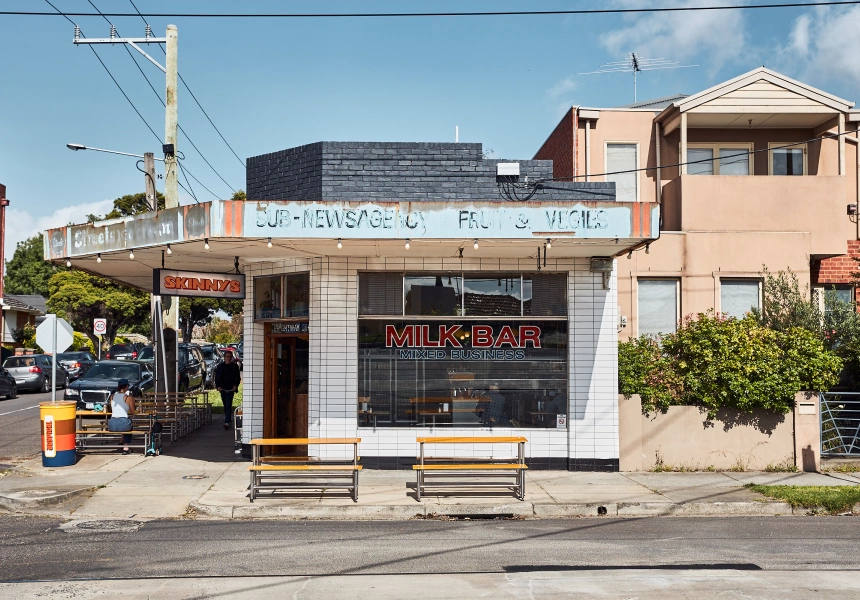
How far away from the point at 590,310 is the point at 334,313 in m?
4.27

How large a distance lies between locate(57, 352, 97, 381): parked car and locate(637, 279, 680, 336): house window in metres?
24.1

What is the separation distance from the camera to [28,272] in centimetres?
8994

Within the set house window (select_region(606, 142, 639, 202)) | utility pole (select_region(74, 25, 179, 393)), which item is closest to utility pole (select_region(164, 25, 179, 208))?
utility pole (select_region(74, 25, 179, 393))

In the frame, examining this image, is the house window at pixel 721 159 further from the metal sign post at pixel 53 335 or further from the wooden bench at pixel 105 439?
the metal sign post at pixel 53 335

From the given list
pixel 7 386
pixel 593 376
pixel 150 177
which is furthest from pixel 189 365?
pixel 593 376

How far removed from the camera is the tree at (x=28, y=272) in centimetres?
8812

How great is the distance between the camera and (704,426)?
1466 cm

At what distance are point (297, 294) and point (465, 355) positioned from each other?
307 centimetres

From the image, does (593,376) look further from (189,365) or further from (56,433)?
(189,365)

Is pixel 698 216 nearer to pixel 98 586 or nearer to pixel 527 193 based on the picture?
pixel 527 193

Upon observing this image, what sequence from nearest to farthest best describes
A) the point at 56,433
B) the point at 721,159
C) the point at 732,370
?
the point at 732,370 → the point at 56,433 → the point at 721,159

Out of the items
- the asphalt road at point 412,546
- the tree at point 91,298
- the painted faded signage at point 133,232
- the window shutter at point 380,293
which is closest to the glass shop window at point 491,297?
the window shutter at point 380,293

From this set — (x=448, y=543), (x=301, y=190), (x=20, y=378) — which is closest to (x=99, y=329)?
(x=20, y=378)

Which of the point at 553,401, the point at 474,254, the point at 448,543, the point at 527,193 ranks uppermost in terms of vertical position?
the point at 527,193
